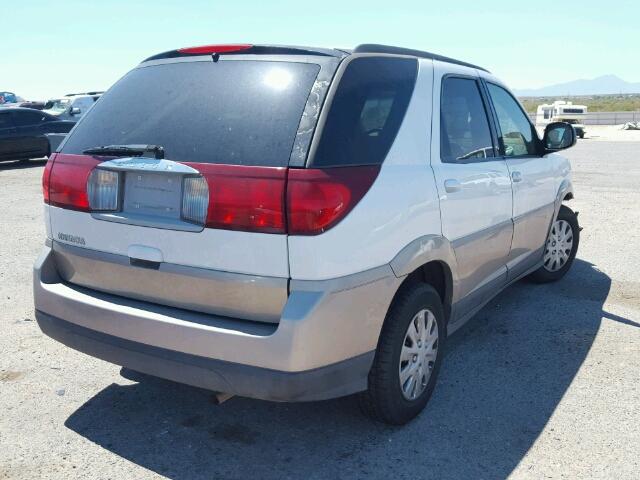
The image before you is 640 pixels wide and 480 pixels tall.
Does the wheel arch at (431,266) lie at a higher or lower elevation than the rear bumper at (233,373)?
higher

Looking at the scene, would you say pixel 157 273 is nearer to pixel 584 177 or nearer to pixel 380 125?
pixel 380 125

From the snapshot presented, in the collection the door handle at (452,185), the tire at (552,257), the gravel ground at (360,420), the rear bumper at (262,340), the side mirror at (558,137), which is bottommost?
the gravel ground at (360,420)

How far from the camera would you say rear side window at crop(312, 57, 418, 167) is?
2.79 metres

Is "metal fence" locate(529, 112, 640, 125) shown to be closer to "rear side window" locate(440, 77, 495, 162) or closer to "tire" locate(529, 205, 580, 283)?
"tire" locate(529, 205, 580, 283)

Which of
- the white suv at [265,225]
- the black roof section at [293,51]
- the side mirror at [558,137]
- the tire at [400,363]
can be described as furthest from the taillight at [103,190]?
the side mirror at [558,137]

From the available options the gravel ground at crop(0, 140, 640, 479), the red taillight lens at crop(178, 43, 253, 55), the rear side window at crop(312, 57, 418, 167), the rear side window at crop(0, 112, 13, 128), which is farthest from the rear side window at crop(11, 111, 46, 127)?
the rear side window at crop(312, 57, 418, 167)

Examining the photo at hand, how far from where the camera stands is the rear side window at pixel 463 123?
3688 millimetres

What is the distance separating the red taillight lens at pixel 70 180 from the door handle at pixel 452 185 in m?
1.80

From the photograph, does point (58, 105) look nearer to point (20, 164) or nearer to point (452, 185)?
point (20, 164)

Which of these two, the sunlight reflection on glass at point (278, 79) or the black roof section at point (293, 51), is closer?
the sunlight reflection on glass at point (278, 79)

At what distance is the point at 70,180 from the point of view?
Result: 321 cm

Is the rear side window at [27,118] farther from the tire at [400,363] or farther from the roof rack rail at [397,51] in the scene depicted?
the tire at [400,363]

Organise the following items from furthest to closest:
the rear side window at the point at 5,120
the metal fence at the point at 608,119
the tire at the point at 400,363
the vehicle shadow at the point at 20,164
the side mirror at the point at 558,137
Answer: the metal fence at the point at 608,119 < the vehicle shadow at the point at 20,164 < the rear side window at the point at 5,120 < the side mirror at the point at 558,137 < the tire at the point at 400,363

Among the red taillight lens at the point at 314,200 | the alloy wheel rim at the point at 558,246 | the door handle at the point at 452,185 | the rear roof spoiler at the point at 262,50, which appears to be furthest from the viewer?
the alloy wheel rim at the point at 558,246
